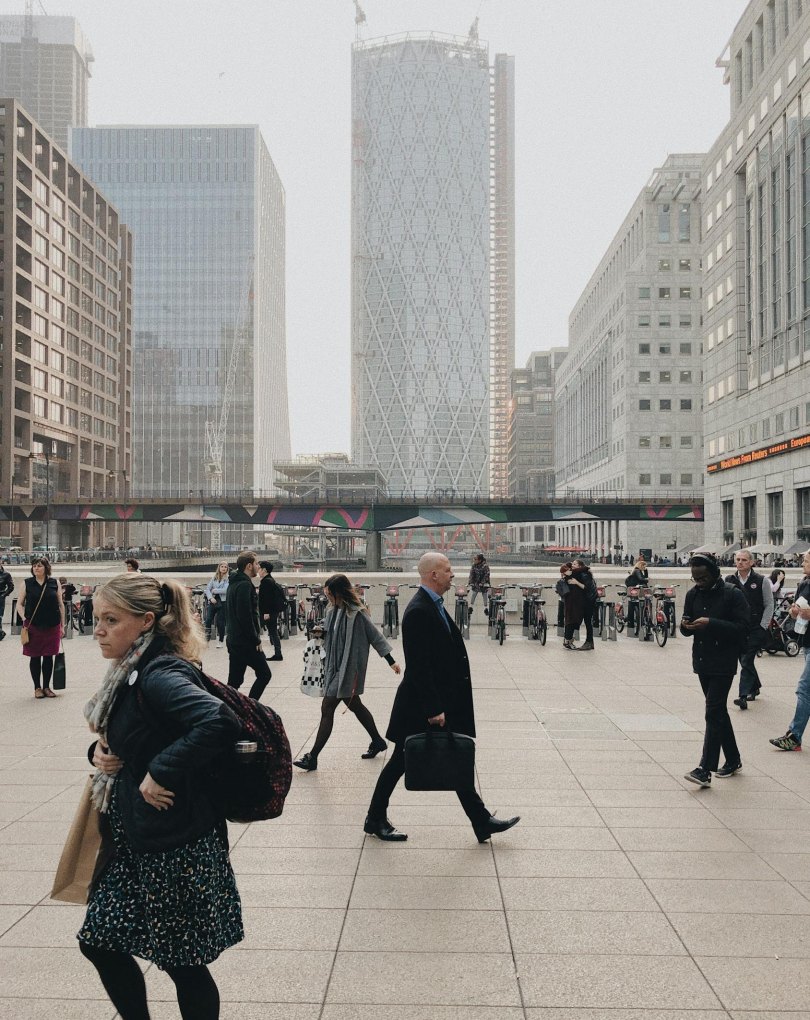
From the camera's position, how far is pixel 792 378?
5500cm

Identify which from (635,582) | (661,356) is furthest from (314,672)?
(661,356)

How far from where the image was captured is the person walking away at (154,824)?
2.93m

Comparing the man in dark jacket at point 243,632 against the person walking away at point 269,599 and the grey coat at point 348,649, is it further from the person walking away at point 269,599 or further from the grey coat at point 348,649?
the person walking away at point 269,599

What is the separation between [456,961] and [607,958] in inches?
28.1

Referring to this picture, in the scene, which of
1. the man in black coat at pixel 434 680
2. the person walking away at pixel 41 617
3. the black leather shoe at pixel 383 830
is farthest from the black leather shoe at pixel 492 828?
the person walking away at pixel 41 617

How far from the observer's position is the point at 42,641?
1177 cm

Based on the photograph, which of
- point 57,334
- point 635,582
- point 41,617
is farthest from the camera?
point 57,334

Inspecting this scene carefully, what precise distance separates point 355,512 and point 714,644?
7170 cm

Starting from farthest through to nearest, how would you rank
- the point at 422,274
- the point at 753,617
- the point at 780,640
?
the point at 422,274
the point at 780,640
the point at 753,617

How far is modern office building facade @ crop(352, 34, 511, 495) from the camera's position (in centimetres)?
18512

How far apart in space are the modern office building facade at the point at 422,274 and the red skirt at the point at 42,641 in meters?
170

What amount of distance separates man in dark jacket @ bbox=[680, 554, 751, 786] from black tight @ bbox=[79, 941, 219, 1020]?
5.21 meters

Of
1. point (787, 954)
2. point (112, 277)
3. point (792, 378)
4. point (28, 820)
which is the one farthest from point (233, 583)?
point (112, 277)

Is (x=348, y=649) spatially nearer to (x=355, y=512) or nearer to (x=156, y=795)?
(x=156, y=795)
